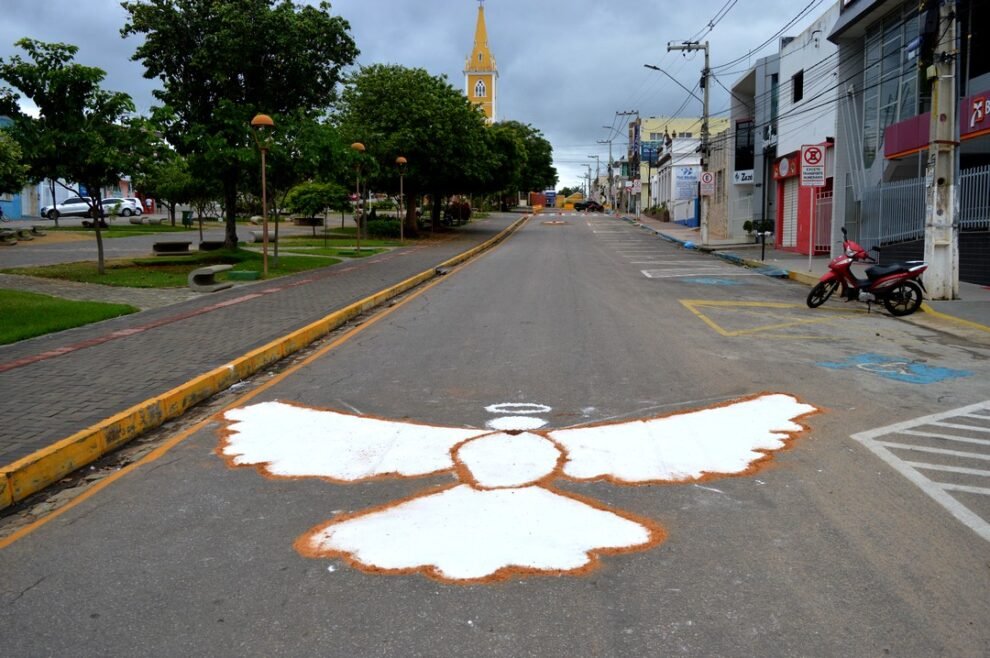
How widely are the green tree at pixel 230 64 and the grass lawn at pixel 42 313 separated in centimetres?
788

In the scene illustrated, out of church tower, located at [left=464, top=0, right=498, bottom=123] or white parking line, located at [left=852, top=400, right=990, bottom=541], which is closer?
white parking line, located at [left=852, top=400, right=990, bottom=541]

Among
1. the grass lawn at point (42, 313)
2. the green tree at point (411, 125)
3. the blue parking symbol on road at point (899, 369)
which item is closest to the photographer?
the blue parking symbol on road at point (899, 369)

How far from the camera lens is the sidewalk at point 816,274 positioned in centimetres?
1324

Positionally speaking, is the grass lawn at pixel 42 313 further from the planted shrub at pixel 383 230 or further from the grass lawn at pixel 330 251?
the planted shrub at pixel 383 230

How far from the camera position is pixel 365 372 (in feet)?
28.8

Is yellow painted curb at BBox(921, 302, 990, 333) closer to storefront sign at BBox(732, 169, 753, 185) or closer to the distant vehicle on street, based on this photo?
storefront sign at BBox(732, 169, 753, 185)

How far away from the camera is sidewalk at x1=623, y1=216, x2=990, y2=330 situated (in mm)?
13238

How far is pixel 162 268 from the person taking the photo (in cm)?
2123

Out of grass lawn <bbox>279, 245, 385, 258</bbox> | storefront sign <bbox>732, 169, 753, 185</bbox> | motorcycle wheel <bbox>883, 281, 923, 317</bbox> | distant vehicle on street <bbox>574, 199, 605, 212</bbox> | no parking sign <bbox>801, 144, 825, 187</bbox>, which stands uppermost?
distant vehicle on street <bbox>574, 199, 605, 212</bbox>

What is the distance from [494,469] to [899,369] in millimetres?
5785

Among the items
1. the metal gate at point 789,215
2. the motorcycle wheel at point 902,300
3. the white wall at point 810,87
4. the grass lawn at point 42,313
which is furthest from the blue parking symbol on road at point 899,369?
the metal gate at point 789,215

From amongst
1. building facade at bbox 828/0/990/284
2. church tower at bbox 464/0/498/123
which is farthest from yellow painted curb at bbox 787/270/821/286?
church tower at bbox 464/0/498/123

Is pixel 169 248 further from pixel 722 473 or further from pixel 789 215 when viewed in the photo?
pixel 722 473

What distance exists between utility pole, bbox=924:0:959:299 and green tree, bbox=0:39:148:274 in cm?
1575
